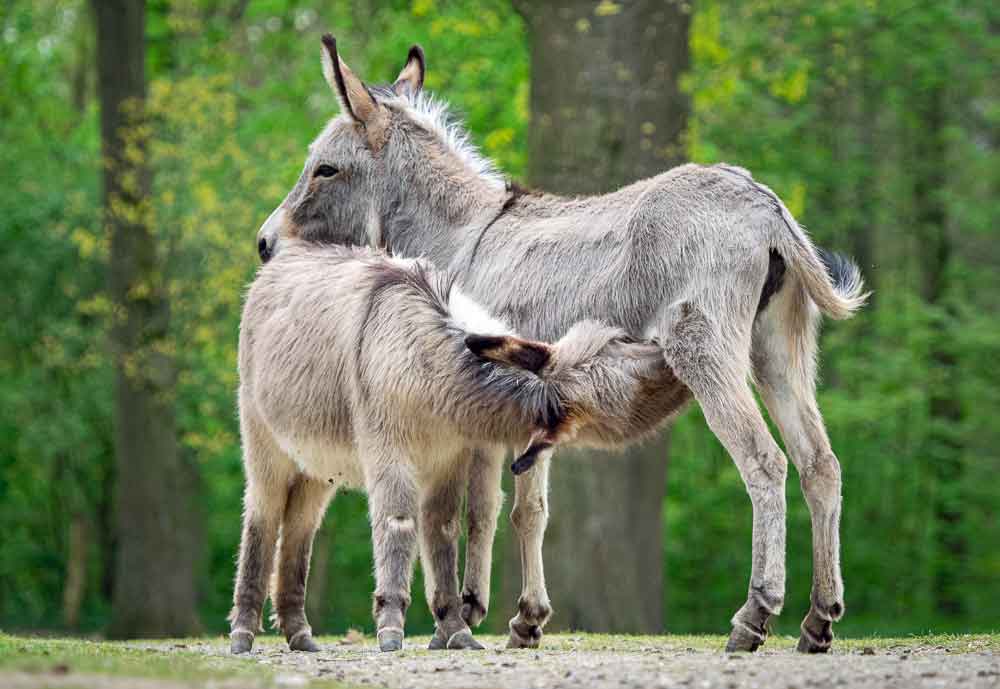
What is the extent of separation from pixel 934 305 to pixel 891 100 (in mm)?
3349

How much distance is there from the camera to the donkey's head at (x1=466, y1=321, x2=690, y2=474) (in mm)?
7184

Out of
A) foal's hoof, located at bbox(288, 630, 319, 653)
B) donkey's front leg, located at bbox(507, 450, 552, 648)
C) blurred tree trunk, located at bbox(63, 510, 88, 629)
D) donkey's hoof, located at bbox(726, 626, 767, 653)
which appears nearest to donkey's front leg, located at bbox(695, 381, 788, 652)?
donkey's hoof, located at bbox(726, 626, 767, 653)

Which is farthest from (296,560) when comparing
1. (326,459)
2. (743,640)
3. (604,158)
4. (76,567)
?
(76,567)

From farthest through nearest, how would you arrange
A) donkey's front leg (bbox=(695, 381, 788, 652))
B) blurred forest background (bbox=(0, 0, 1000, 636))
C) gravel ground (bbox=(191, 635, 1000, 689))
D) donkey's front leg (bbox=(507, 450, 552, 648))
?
blurred forest background (bbox=(0, 0, 1000, 636))
donkey's front leg (bbox=(507, 450, 552, 648))
donkey's front leg (bbox=(695, 381, 788, 652))
gravel ground (bbox=(191, 635, 1000, 689))

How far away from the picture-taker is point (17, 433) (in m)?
21.9

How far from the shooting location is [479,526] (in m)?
8.52

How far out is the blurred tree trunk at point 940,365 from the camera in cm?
2347

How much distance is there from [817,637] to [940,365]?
55.1ft

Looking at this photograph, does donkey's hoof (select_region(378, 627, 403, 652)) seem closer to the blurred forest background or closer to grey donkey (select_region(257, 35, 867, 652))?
grey donkey (select_region(257, 35, 867, 652))

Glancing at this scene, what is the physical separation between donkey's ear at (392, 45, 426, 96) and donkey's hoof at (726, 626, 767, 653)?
4.43 meters

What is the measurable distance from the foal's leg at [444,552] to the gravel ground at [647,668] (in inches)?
10.2

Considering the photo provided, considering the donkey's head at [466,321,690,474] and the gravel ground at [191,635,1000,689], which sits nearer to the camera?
the gravel ground at [191,635,1000,689]

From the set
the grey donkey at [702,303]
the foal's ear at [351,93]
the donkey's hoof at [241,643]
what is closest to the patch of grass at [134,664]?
the donkey's hoof at [241,643]

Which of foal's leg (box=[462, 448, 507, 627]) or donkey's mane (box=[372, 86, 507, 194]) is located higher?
donkey's mane (box=[372, 86, 507, 194])
